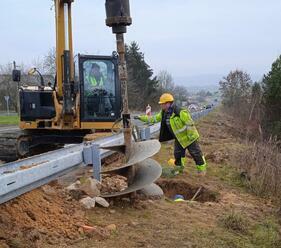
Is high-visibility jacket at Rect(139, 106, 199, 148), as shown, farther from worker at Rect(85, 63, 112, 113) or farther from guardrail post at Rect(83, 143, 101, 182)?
guardrail post at Rect(83, 143, 101, 182)

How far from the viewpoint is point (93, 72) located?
12117mm

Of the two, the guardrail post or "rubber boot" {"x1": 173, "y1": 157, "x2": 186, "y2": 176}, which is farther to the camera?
"rubber boot" {"x1": 173, "y1": 157, "x2": 186, "y2": 176}

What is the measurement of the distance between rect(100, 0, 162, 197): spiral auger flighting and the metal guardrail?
0.46 m

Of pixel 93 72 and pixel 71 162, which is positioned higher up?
pixel 93 72

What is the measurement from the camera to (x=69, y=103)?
12273 millimetres

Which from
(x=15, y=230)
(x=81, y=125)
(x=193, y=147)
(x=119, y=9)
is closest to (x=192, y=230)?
(x=15, y=230)

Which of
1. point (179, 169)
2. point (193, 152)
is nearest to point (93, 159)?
point (179, 169)

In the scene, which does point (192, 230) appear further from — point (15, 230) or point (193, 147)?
point (193, 147)

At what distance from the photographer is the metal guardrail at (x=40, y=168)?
4.70 meters

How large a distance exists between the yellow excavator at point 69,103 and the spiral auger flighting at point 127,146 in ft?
16.7

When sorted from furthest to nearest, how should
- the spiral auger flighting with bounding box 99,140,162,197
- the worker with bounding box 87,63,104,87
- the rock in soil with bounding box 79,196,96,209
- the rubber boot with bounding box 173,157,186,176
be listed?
1. the worker with bounding box 87,63,104,87
2. the rubber boot with bounding box 173,157,186,176
3. the spiral auger flighting with bounding box 99,140,162,197
4. the rock in soil with bounding box 79,196,96,209

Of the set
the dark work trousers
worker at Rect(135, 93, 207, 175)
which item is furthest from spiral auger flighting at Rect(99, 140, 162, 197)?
the dark work trousers

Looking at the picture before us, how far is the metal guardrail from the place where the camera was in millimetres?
4695

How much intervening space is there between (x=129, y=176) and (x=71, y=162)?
0.89m
